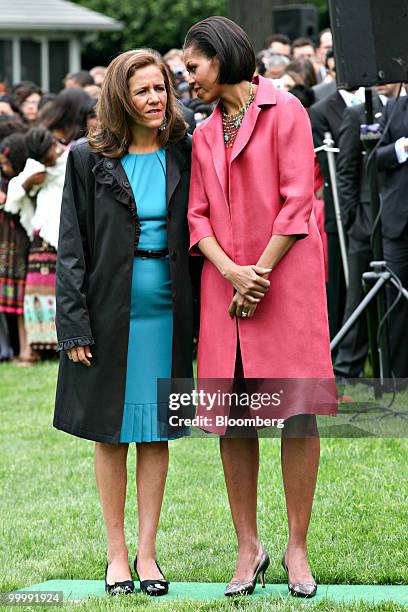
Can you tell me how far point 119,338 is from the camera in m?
5.07

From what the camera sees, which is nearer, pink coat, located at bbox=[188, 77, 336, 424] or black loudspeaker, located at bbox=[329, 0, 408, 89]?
pink coat, located at bbox=[188, 77, 336, 424]

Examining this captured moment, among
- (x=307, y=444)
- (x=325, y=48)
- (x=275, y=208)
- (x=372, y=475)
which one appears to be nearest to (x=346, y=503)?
(x=372, y=475)

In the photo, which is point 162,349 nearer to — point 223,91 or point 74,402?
point 74,402

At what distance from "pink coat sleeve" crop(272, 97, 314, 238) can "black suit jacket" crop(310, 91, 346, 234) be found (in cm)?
519

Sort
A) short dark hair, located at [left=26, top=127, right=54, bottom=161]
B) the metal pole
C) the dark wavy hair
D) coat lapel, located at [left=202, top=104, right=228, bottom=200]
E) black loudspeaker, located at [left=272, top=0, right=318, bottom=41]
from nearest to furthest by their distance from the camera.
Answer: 1. coat lapel, located at [left=202, top=104, right=228, bottom=200]
2. the dark wavy hair
3. the metal pole
4. short dark hair, located at [left=26, top=127, right=54, bottom=161]
5. black loudspeaker, located at [left=272, top=0, right=318, bottom=41]

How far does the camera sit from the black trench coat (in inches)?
198

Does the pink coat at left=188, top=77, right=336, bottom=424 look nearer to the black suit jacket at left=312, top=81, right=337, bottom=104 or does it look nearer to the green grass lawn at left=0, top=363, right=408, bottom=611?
the green grass lawn at left=0, top=363, right=408, bottom=611

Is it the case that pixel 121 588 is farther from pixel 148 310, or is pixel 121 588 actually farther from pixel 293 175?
pixel 293 175

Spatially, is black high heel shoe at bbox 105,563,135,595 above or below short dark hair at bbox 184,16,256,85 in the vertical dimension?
below

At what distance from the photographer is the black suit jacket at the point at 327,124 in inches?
397

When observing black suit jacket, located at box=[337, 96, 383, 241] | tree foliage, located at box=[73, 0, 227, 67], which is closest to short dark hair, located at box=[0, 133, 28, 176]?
black suit jacket, located at box=[337, 96, 383, 241]

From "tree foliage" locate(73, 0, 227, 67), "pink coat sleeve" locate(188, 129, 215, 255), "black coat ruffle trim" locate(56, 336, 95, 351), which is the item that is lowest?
"tree foliage" locate(73, 0, 227, 67)

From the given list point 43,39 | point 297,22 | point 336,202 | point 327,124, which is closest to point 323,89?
point 327,124

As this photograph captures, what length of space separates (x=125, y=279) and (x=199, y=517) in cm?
186
